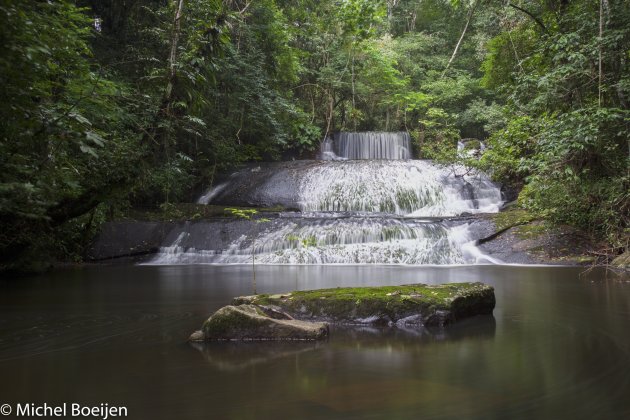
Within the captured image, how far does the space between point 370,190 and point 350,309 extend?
39.3ft

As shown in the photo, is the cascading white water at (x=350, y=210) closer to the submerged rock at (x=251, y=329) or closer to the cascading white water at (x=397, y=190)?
the cascading white water at (x=397, y=190)

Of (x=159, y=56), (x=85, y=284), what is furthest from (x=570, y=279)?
(x=159, y=56)

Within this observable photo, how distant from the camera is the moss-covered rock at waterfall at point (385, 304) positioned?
15.3 ft

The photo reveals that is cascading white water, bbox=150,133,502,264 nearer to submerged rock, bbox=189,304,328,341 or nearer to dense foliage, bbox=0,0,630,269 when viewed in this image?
dense foliage, bbox=0,0,630,269

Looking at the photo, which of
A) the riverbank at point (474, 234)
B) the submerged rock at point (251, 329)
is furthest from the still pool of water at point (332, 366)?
the riverbank at point (474, 234)

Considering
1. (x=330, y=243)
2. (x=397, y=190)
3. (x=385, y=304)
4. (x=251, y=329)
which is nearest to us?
(x=251, y=329)

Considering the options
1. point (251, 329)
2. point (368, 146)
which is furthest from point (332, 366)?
point (368, 146)

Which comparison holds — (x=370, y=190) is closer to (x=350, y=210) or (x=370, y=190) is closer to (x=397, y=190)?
(x=397, y=190)

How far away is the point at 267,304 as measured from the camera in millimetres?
4887

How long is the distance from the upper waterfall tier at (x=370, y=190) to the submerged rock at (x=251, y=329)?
12.0m

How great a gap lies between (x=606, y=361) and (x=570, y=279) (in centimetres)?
509

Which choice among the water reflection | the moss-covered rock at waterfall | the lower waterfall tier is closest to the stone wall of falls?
the lower waterfall tier

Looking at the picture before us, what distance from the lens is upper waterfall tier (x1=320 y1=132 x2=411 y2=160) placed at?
73.8ft

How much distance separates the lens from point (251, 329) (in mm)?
4156
